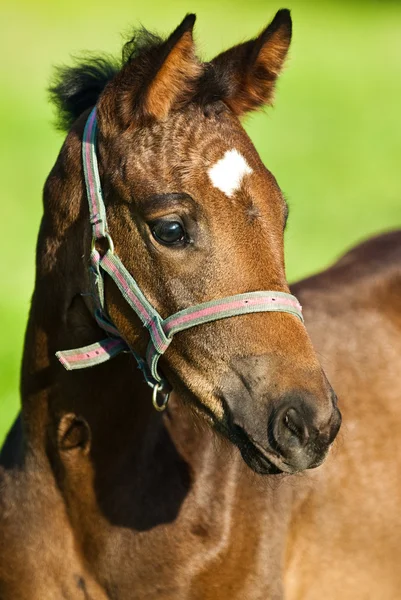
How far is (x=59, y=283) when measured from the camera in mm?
3379

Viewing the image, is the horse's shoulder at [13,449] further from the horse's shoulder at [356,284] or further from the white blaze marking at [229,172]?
the horse's shoulder at [356,284]

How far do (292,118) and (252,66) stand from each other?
54.5 feet

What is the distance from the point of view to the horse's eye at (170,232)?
2.94 meters

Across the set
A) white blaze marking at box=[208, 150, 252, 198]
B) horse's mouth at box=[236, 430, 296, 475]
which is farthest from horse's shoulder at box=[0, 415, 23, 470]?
white blaze marking at box=[208, 150, 252, 198]

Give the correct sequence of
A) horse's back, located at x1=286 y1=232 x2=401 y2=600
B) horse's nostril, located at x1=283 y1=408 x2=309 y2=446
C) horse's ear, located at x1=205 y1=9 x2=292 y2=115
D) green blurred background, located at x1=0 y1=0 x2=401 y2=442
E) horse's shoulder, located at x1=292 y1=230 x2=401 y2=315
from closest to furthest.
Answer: horse's nostril, located at x1=283 y1=408 x2=309 y2=446 < horse's ear, located at x1=205 y1=9 x2=292 y2=115 < horse's back, located at x1=286 y1=232 x2=401 y2=600 < horse's shoulder, located at x1=292 y1=230 x2=401 y2=315 < green blurred background, located at x1=0 y1=0 x2=401 y2=442

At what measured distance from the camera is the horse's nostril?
9.07ft

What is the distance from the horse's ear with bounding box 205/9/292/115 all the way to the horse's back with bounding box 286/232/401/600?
4.22 feet

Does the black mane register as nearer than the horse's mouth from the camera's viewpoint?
No

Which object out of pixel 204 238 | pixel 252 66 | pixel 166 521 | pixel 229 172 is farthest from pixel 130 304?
pixel 252 66

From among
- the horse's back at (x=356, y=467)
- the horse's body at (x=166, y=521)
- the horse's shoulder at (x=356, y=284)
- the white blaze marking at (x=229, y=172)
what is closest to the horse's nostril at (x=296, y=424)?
the horse's body at (x=166, y=521)

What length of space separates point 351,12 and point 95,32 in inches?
370

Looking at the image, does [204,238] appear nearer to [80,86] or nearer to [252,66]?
[252,66]

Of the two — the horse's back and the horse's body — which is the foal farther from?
the horse's back

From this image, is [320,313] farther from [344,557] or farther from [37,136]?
[37,136]
